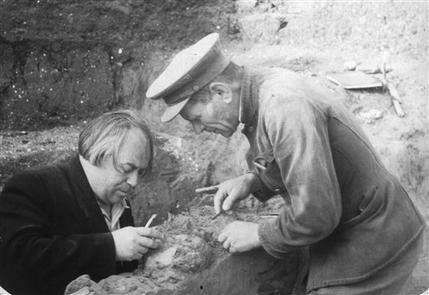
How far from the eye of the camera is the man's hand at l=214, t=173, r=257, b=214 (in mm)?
1862

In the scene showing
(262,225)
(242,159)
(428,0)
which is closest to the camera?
(262,225)

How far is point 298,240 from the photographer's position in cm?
161

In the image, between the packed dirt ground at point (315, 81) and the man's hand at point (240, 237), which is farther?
the packed dirt ground at point (315, 81)

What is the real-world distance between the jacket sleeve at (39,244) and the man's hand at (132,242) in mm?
19

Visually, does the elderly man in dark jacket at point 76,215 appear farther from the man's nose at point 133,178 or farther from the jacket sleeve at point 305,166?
the jacket sleeve at point 305,166

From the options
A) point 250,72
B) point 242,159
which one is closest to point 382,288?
point 242,159

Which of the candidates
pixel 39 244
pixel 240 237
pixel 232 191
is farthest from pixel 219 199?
pixel 39 244

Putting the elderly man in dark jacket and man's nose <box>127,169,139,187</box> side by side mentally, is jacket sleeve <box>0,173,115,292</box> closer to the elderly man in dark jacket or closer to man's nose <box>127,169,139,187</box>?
the elderly man in dark jacket

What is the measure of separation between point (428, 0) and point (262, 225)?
1.29m

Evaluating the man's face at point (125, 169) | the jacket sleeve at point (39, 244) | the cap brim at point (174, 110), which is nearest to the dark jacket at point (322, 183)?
the cap brim at point (174, 110)

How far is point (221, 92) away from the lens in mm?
1641

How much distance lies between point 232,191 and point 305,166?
40 centimetres

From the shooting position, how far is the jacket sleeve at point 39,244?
164 cm

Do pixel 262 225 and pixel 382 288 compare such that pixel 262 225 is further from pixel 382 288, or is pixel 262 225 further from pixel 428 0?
pixel 428 0
